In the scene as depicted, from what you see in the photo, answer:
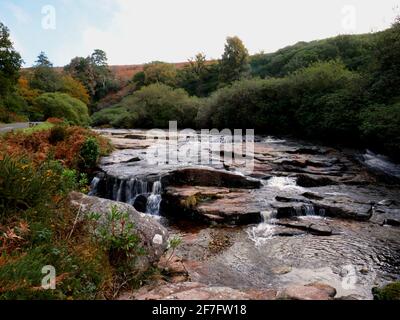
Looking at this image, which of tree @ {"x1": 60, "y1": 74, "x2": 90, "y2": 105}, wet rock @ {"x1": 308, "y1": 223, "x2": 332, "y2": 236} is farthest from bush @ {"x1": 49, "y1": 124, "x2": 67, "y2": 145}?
tree @ {"x1": 60, "y1": 74, "x2": 90, "y2": 105}

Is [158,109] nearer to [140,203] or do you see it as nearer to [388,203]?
[140,203]

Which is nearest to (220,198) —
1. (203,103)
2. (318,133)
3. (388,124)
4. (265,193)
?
(265,193)

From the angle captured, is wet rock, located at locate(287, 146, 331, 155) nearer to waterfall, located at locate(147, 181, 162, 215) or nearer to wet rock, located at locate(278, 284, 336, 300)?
waterfall, located at locate(147, 181, 162, 215)

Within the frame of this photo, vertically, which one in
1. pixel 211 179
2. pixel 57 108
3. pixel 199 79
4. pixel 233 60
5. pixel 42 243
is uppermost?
pixel 233 60

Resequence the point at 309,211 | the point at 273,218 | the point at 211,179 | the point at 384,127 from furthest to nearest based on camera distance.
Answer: the point at 384,127 < the point at 211,179 < the point at 309,211 < the point at 273,218

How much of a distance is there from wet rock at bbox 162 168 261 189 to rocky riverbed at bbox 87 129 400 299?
0.11 ft

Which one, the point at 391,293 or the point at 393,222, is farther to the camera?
the point at 393,222

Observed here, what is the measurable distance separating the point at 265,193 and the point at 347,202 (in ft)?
8.02

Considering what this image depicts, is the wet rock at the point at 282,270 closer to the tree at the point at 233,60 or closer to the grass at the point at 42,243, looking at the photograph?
the grass at the point at 42,243

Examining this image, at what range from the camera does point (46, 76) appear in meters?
42.6

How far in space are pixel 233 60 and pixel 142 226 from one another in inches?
1638

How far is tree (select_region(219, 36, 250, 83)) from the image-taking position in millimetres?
43344

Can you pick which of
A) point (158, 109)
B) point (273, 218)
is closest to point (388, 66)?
point (273, 218)

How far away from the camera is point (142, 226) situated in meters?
5.14
